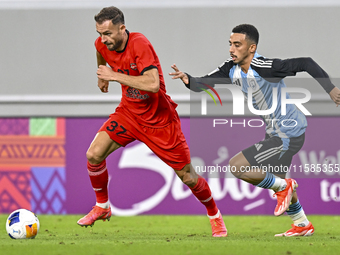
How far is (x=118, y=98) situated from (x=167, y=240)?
3.86 m

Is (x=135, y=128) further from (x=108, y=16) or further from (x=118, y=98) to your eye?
(x=118, y=98)

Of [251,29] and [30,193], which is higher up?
[251,29]

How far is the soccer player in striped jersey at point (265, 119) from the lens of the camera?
4766 mm

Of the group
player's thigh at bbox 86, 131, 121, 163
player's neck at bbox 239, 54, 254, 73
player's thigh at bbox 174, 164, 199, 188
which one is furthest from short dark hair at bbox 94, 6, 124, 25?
player's thigh at bbox 174, 164, 199, 188

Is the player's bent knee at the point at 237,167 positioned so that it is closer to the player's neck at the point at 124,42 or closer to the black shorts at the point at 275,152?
the black shorts at the point at 275,152

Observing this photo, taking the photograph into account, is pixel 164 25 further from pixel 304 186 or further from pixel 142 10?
pixel 304 186

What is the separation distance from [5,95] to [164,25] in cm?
280

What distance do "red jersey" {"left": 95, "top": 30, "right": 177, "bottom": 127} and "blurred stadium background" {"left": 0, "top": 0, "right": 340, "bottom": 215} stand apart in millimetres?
2954

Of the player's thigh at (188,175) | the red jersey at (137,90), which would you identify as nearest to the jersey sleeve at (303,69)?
the red jersey at (137,90)

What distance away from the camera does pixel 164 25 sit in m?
8.45

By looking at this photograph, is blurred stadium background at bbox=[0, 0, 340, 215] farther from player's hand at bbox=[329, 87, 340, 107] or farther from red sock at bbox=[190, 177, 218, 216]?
player's hand at bbox=[329, 87, 340, 107]

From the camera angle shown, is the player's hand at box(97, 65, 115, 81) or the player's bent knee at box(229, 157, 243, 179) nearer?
the player's hand at box(97, 65, 115, 81)

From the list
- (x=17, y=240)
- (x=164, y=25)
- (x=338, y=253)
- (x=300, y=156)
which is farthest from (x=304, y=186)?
(x=17, y=240)

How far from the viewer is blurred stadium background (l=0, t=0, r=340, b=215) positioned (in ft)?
25.2
